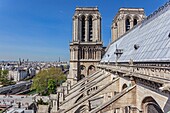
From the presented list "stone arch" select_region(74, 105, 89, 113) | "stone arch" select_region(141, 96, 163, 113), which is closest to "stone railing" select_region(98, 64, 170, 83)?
"stone arch" select_region(141, 96, 163, 113)

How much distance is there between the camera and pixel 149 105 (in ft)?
41.2

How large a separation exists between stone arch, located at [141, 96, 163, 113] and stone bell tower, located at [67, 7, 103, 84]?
108 feet

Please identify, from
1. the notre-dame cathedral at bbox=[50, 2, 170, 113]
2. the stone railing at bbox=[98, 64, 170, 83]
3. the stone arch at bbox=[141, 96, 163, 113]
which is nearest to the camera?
the stone railing at bbox=[98, 64, 170, 83]

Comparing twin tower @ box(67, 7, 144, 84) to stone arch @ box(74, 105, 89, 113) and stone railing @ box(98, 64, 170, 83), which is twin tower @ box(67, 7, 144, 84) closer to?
stone arch @ box(74, 105, 89, 113)

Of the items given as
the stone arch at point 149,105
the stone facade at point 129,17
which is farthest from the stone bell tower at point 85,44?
the stone arch at point 149,105

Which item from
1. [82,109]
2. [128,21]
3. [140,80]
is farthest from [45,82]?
[140,80]

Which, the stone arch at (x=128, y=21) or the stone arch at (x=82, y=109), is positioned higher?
the stone arch at (x=128, y=21)

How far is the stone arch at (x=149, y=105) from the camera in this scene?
39.0 feet

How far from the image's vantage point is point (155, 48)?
14516 mm

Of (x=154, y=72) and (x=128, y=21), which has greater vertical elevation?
(x=128, y=21)

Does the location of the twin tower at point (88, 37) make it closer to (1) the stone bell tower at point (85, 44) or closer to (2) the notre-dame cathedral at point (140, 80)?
(1) the stone bell tower at point (85, 44)

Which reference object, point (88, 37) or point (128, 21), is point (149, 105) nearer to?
point (88, 37)

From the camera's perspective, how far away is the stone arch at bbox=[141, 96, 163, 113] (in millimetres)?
11887

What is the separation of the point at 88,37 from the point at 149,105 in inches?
1372
